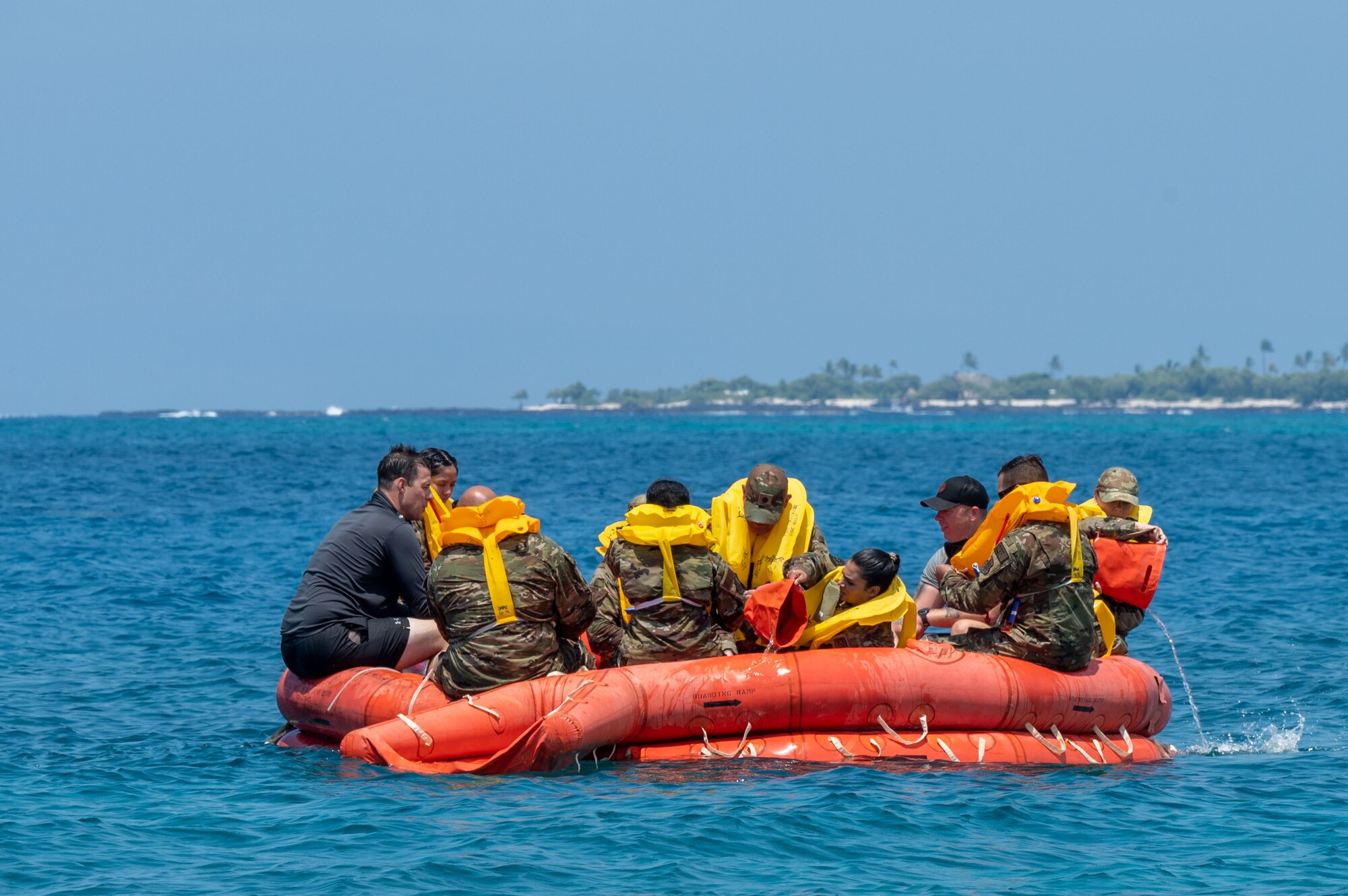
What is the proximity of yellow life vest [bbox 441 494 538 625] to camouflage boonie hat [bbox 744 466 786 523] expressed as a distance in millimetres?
1489

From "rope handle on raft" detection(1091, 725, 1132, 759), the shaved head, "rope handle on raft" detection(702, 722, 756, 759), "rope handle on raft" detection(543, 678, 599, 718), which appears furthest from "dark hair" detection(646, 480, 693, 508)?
"rope handle on raft" detection(1091, 725, 1132, 759)

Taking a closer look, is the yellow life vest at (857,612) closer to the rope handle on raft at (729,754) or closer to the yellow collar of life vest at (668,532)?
the rope handle on raft at (729,754)

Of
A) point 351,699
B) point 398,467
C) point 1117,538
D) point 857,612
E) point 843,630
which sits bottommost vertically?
point 351,699

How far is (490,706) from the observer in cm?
899

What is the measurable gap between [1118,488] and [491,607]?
14.3 feet

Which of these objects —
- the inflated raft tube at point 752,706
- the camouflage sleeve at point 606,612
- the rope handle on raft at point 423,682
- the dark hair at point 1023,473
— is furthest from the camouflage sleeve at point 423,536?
the dark hair at point 1023,473

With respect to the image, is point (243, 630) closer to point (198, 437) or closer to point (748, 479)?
point (748, 479)

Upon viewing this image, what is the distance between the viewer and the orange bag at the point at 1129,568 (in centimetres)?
971

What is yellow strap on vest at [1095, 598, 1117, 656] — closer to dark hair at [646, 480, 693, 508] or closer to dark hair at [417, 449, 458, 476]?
dark hair at [646, 480, 693, 508]

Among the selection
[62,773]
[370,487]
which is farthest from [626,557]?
[370,487]

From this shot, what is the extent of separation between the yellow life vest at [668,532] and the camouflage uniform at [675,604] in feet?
0.13

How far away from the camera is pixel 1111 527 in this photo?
32.2 feet

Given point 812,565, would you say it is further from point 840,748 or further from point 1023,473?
point 1023,473

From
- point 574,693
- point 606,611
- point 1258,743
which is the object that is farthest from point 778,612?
point 1258,743
